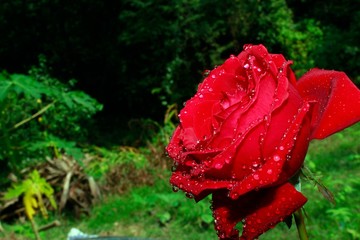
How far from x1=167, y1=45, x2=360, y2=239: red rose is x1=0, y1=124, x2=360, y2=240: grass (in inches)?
123

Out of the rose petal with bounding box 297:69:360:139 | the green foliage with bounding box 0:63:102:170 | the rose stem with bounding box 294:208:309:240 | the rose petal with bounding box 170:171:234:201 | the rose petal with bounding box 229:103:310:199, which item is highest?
the rose petal with bounding box 297:69:360:139

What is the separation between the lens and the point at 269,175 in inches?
20.5

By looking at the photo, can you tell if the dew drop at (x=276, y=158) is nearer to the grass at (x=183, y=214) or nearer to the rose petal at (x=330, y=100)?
the rose petal at (x=330, y=100)

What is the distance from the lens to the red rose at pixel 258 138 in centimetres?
54

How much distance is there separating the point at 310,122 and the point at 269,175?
7 centimetres

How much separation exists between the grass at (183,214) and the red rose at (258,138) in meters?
3.13

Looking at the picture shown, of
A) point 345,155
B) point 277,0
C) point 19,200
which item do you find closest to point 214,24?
point 277,0

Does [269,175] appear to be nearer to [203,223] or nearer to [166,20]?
[203,223]

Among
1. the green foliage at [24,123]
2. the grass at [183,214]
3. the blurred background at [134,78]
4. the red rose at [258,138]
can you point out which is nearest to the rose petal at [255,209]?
the red rose at [258,138]

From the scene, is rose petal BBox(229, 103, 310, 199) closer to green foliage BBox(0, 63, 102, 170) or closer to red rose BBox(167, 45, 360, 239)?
red rose BBox(167, 45, 360, 239)

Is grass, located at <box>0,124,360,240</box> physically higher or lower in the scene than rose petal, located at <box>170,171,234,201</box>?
lower

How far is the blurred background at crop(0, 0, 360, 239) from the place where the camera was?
5.77 meters

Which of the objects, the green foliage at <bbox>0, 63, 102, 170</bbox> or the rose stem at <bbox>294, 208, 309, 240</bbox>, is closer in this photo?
the rose stem at <bbox>294, 208, 309, 240</bbox>

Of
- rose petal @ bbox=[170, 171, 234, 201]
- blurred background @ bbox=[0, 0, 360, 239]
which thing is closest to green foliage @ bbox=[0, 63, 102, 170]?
blurred background @ bbox=[0, 0, 360, 239]
